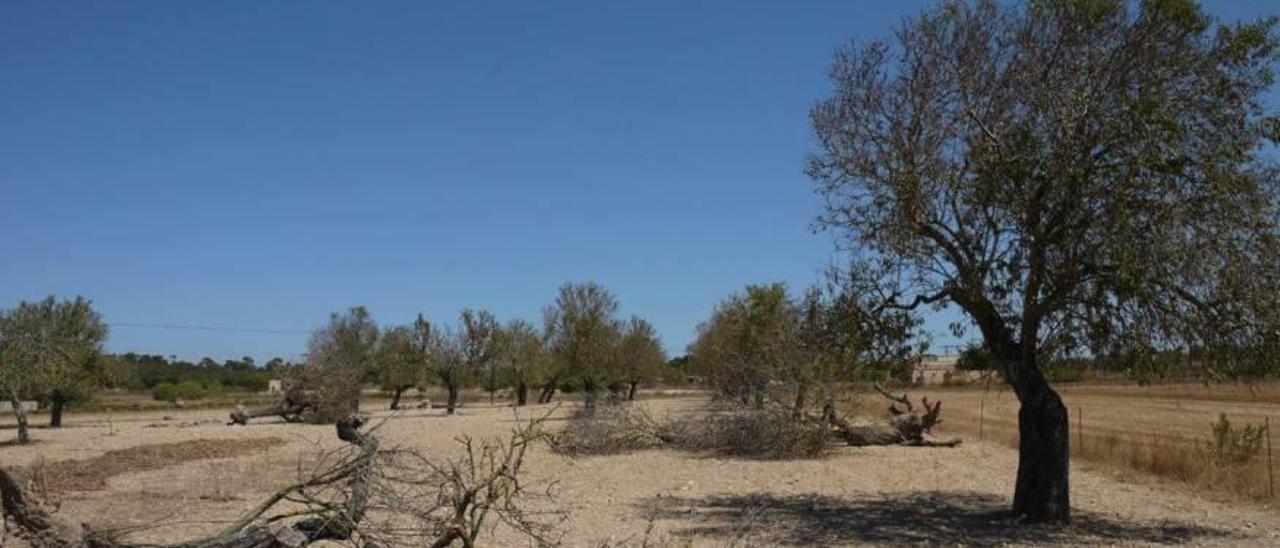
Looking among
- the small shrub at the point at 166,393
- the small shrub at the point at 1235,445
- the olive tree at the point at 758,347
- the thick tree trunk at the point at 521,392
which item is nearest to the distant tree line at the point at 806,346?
the olive tree at the point at 758,347

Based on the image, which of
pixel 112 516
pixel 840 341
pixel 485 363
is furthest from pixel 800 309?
pixel 485 363

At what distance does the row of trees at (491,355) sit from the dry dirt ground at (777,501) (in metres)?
19.0

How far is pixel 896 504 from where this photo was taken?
628 inches

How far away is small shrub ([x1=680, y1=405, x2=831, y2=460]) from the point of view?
940 inches

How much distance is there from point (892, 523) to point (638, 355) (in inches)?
1724

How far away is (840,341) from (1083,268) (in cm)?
355

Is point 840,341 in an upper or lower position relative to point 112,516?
upper

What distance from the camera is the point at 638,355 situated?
57562mm

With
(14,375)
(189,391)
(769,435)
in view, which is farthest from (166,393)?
(769,435)

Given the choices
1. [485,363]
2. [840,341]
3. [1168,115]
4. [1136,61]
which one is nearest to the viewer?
[1168,115]

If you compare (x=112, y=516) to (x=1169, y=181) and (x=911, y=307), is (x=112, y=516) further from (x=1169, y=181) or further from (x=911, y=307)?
(x=1169, y=181)

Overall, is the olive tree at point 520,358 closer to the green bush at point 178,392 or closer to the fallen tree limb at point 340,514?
the green bush at point 178,392

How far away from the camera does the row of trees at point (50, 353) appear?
2964 cm

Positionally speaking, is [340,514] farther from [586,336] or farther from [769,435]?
[586,336]
